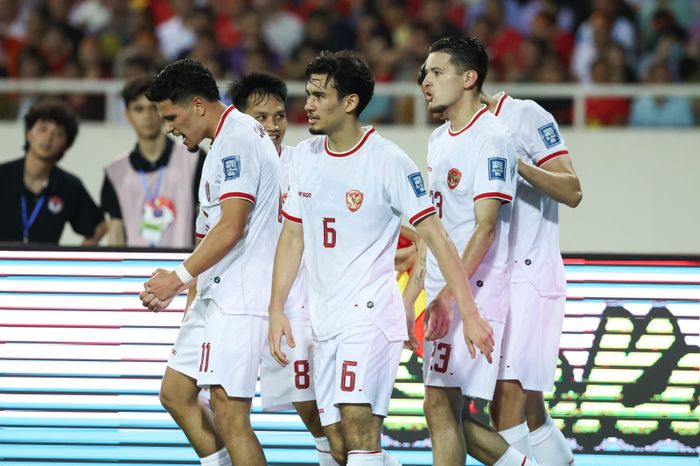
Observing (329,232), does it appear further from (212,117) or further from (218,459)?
(218,459)

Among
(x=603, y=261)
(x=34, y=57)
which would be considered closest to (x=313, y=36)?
(x=34, y=57)

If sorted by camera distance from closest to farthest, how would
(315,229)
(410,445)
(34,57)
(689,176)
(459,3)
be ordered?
1. (315,229)
2. (410,445)
3. (689,176)
4. (34,57)
5. (459,3)

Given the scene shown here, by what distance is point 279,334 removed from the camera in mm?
5363

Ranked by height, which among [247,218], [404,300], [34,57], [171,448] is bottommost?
[171,448]

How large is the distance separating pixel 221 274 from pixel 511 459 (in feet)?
5.09

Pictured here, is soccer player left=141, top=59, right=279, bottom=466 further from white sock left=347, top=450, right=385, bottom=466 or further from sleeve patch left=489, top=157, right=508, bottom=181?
sleeve patch left=489, top=157, right=508, bottom=181

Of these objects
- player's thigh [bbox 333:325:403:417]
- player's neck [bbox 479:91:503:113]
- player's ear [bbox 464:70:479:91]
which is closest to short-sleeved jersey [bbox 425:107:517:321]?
player's ear [bbox 464:70:479:91]

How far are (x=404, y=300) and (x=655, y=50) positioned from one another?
7211 mm

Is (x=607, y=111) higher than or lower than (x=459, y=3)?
lower

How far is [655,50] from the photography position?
12039mm

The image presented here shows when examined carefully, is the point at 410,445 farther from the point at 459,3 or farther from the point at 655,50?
the point at 459,3

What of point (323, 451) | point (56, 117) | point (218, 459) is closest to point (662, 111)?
point (56, 117)

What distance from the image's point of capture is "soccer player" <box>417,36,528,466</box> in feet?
18.2

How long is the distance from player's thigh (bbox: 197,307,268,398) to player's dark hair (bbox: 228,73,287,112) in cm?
130
